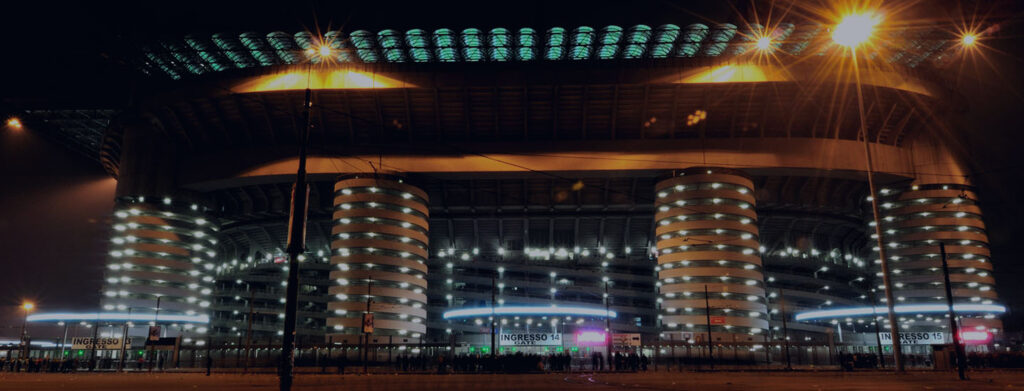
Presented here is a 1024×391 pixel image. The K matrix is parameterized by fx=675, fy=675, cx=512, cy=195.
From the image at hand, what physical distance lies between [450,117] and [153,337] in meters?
34.9

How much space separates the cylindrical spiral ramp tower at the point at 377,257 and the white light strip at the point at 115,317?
2195 centimetres

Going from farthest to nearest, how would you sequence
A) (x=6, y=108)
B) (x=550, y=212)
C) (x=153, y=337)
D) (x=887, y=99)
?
(x=550, y=212), (x=6, y=108), (x=887, y=99), (x=153, y=337)

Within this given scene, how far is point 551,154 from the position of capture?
72062 millimetres

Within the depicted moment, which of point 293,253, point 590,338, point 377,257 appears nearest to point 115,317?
point 377,257

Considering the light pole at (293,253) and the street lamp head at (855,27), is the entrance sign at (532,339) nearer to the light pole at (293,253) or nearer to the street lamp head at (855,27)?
the street lamp head at (855,27)

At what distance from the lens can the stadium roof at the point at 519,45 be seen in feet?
205

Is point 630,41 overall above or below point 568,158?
above

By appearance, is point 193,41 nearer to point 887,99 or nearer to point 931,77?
point 887,99

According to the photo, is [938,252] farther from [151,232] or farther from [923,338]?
[151,232]

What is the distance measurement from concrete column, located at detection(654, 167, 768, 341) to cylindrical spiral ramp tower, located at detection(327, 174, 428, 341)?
27.3 m

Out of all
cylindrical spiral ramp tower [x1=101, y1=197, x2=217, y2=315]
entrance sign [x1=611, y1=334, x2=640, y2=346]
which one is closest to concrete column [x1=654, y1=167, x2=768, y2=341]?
entrance sign [x1=611, y1=334, x2=640, y2=346]

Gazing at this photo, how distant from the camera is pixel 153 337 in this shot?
1889 inches

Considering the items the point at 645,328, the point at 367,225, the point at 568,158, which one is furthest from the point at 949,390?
the point at 645,328

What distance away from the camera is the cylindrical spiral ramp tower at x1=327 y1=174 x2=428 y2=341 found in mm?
70375
